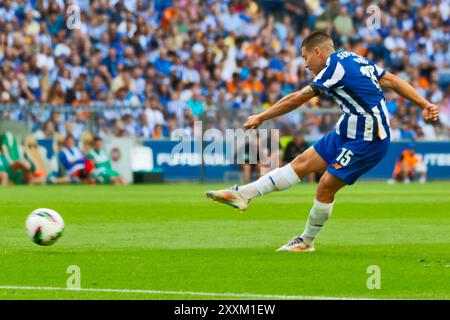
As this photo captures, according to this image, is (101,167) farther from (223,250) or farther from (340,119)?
(340,119)

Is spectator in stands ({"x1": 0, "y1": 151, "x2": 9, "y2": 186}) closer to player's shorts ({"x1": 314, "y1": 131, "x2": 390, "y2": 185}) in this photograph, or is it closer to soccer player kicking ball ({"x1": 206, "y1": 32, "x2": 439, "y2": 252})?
soccer player kicking ball ({"x1": 206, "y1": 32, "x2": 439, "y2": 252})

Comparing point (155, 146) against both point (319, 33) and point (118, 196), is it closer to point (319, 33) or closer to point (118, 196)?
point (118, 196)

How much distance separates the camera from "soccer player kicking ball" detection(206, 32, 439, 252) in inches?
464

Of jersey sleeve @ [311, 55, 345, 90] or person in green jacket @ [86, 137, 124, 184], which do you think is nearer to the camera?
jersey sleeve @ [311, 55, 345, 90]

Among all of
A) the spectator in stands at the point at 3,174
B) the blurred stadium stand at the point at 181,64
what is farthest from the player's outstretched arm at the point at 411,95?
the blurred stadium stand at the point at 181,64

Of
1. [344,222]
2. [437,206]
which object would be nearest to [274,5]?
[437,206]

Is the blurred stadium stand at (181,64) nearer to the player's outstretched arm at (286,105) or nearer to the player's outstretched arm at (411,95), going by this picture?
A: the player's outstretched arm at (286,105)

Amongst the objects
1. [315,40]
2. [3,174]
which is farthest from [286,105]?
[3,174]

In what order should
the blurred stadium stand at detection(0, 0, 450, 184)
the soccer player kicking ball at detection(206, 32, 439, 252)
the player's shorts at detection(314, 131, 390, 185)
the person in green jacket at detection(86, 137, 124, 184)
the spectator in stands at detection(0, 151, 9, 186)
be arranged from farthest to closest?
the blurred stadium stand at detection(0, 0, 450, 184) → the person in green jacket at detection(86, 137, 124, 184) → the spectator in stands at detection(0, 151, 9, 186) → the player's shorts at detection(314, 131, 390, 185) → the soccer player kicking ball at detection(206, 32, 439, 252)

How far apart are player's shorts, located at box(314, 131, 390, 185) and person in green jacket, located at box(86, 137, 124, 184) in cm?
1892

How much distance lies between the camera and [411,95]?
38.8ft

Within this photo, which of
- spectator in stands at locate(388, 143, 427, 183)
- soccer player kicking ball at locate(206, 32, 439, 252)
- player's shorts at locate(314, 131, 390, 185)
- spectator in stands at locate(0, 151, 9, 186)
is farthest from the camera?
spectator in stands at locate(388, 143, 427, 183)

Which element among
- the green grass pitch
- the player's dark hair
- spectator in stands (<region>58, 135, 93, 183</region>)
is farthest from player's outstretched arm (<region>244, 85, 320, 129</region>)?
spectator in stands (<region>58, 135, 93, 183</region>)

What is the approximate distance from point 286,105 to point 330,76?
550 millimetres
